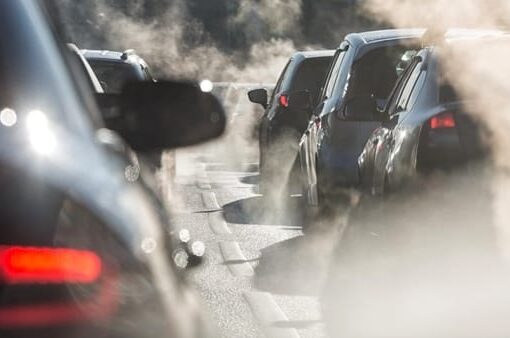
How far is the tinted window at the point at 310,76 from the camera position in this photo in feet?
58.5

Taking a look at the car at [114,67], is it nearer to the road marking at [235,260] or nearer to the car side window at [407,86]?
the road marking at [235,260]

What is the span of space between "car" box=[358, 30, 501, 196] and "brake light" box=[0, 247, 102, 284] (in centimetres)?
568

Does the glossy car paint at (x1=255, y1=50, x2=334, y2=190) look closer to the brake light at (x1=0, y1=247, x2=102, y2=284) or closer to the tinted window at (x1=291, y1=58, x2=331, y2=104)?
the tinted window at (x1=291, y1=58, x2=331, y2=104)

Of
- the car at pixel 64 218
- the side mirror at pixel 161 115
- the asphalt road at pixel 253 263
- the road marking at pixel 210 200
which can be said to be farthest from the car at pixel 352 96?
the car at pixel 64 218

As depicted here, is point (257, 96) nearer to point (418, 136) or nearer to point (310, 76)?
point (310, 76)

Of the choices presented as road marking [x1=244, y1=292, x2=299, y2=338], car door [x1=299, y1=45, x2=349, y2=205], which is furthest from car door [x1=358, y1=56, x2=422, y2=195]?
car door [x1=299, y1=45, x2=349, y2=205]

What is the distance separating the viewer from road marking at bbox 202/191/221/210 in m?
16.6

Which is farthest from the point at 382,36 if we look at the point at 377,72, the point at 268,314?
Result: the point at 268,314

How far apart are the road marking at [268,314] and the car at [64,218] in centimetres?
495

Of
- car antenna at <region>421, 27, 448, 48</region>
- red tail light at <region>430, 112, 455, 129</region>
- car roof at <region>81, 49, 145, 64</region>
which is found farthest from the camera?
car roof at <region>81, 49, 145, 64</region>

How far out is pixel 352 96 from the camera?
11.9m

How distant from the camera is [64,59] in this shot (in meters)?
2.75

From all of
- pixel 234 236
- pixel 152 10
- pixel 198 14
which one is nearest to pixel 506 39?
pixel 234 236

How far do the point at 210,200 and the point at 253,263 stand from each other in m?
6.45
